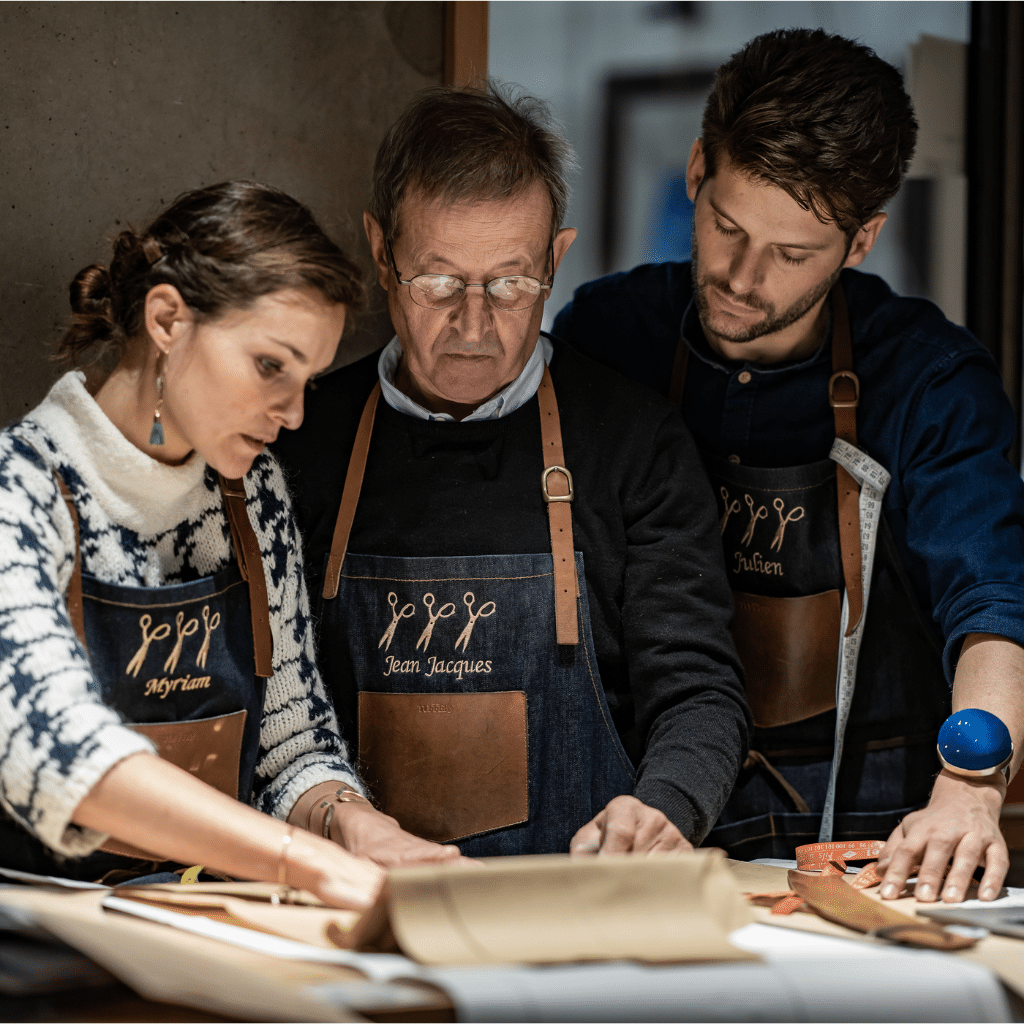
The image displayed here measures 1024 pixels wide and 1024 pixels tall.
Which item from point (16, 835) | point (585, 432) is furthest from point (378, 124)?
point (16, 835)

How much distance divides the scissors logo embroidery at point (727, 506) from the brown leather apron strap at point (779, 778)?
403mm

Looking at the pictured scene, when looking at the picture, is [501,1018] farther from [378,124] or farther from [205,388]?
[378,124]

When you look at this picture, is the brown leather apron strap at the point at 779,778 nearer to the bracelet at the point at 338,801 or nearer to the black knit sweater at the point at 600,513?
the black knit sweater at the point at 600,513

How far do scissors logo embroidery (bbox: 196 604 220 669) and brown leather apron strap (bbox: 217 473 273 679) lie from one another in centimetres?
7

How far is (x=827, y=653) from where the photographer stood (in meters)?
2.15

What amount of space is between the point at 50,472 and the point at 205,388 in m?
0.22

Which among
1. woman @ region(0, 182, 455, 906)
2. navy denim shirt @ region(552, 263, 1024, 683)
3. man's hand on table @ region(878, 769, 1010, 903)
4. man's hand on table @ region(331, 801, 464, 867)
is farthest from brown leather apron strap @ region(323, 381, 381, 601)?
man's hand on table @ region(878, 769, 1010, 903)

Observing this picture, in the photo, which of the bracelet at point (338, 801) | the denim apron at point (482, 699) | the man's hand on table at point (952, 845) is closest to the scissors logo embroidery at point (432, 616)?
the denim apron at point (482, 699)

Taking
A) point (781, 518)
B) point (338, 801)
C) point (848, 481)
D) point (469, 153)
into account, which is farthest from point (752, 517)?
point (338, 801)

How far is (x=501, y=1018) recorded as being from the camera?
987 mm

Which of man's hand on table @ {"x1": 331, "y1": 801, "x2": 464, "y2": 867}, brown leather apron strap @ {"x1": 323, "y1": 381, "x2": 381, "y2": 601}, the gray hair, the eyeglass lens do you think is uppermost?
the gray hair

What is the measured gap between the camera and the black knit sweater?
1889mm

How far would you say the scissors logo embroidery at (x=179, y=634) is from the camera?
5.43 feet

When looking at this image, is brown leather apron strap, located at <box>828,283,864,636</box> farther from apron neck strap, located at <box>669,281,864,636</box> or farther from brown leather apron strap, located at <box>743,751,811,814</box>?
brown leather apron strap, located at <box>743,751,811,814</box>
